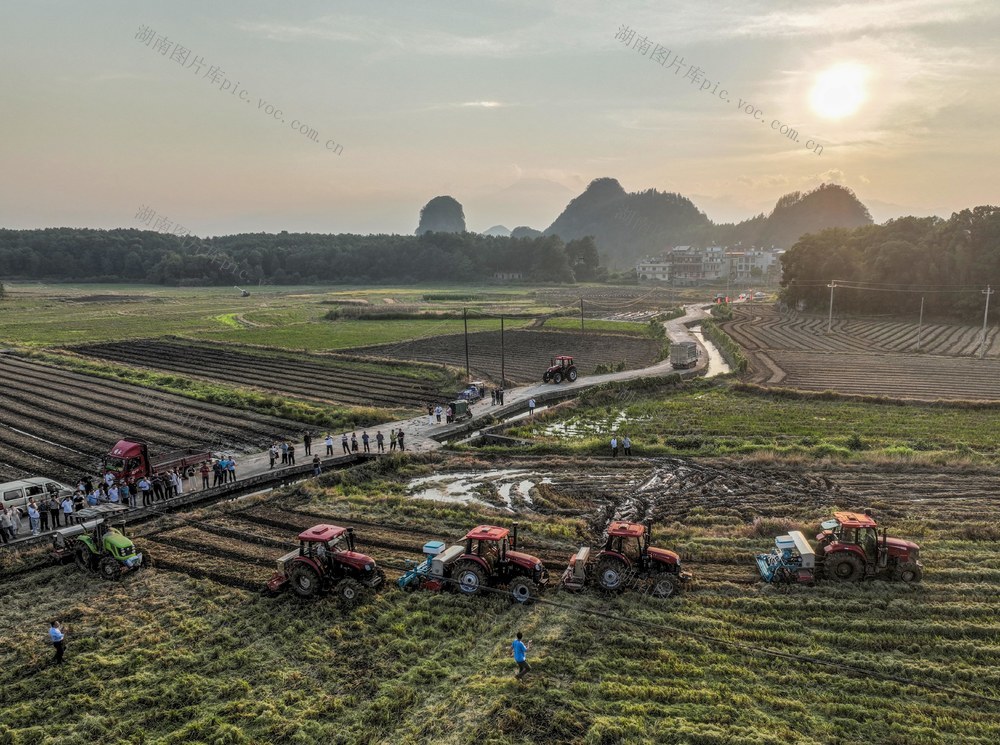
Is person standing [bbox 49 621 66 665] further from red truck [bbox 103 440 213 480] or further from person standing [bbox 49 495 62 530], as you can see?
red truck [bbox 103 440 213 480]

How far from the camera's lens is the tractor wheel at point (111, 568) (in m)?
17.0

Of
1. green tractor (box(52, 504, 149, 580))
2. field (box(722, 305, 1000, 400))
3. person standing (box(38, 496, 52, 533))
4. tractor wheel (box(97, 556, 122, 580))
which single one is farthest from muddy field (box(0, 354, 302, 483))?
field (box(722, 305, 1000, 400))

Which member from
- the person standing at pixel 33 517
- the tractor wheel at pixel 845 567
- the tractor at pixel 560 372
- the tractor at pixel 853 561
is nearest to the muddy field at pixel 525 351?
the tractor at pixel 560 372

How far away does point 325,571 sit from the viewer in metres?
15.9

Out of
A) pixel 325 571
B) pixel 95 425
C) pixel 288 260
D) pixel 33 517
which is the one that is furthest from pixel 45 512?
pixel 288 260

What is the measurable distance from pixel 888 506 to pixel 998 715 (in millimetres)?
11409

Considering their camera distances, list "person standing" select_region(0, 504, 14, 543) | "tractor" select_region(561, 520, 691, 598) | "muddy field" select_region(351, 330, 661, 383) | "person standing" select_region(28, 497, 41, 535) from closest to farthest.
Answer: "tractor" select_region(561, 520, 691, 598)
"person standing" select_region(0, 504, 14, 543)
"person standing" select_region(28, 497, 41, 535)
"muddy field" select_region(351, 330, 661, 383)

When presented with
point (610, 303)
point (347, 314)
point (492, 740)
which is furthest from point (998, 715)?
point (610, 303)

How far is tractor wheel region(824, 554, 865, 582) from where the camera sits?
15758 millimetres

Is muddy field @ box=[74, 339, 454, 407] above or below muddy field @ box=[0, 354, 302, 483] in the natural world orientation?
above

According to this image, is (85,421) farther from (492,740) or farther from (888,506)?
(888,506)

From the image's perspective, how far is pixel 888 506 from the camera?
848 inches

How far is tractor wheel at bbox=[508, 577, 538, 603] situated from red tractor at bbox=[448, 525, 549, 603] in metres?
0.04

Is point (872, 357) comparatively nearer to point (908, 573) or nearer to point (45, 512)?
point (908, 573)
